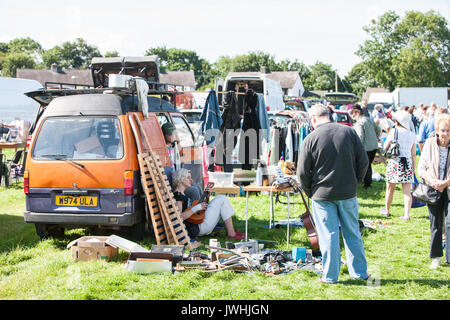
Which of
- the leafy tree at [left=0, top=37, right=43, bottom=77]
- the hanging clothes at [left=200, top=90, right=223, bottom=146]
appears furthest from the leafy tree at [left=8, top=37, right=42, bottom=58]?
the hanging clothes at [left=200, top=90, right=223, bottom=146]

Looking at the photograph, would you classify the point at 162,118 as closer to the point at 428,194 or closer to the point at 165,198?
the point at 165,198

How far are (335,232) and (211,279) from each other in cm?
148

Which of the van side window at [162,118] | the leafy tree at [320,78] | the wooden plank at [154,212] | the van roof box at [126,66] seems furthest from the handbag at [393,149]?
the leafy tree at [320,78]

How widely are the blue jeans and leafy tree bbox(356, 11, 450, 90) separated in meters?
64.1

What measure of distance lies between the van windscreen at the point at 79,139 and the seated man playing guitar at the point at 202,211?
1224mm

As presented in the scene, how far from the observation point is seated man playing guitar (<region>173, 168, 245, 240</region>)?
23.1 ft

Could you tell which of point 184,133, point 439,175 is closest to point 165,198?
point 184,133

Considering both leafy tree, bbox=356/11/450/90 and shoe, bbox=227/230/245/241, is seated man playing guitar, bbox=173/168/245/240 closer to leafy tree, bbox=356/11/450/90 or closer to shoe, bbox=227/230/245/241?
shoe, bbox=227/230/245/241

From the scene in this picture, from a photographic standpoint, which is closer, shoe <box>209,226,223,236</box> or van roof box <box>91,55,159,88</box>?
shoe <box>209,226,223,236</box>

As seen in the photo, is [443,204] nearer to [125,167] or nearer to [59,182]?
[125,167]

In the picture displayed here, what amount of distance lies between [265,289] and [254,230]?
292cm
